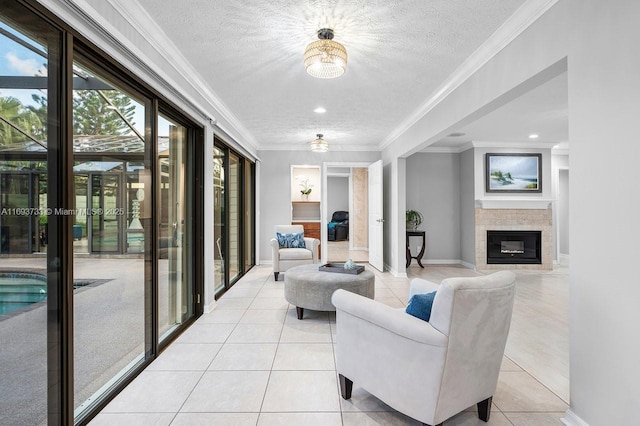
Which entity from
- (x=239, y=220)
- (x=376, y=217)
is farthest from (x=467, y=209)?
(x=239, y=220)

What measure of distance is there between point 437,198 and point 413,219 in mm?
808

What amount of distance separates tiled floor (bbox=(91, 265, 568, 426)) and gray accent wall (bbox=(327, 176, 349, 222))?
8.01m

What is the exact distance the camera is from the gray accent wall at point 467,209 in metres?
6.38

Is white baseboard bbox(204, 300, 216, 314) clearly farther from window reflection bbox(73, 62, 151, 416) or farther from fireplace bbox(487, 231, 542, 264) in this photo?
fireplace bbox(487, 231, 542, 264)

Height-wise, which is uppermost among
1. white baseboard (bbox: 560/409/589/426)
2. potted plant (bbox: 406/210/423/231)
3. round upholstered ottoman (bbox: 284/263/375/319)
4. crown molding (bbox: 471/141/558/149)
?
crown molding (bbox: 471/141/558/149)

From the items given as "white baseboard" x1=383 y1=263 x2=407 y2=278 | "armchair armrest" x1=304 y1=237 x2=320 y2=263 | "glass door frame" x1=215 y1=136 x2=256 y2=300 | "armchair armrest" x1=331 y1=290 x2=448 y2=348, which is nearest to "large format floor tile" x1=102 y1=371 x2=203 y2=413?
"armchair armrest" x1=331 y1=290 x2=448 y2=348

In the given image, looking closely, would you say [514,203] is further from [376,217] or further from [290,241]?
[290,241]

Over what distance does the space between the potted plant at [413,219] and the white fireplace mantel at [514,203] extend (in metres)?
1.13

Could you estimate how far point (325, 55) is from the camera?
2305mm

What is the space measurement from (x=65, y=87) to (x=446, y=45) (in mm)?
2634

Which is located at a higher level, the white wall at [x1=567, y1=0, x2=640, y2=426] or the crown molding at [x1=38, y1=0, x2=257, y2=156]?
the crown molding at [x1=38, y1=0, x2=257, y2=156]

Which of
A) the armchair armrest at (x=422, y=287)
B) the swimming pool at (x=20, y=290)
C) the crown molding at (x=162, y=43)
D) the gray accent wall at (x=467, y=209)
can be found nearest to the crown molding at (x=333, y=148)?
the gray accent wall at (x=467, y=209)

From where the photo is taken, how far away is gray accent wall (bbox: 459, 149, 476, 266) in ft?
20.9

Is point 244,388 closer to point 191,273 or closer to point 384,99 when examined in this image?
point 191,273
